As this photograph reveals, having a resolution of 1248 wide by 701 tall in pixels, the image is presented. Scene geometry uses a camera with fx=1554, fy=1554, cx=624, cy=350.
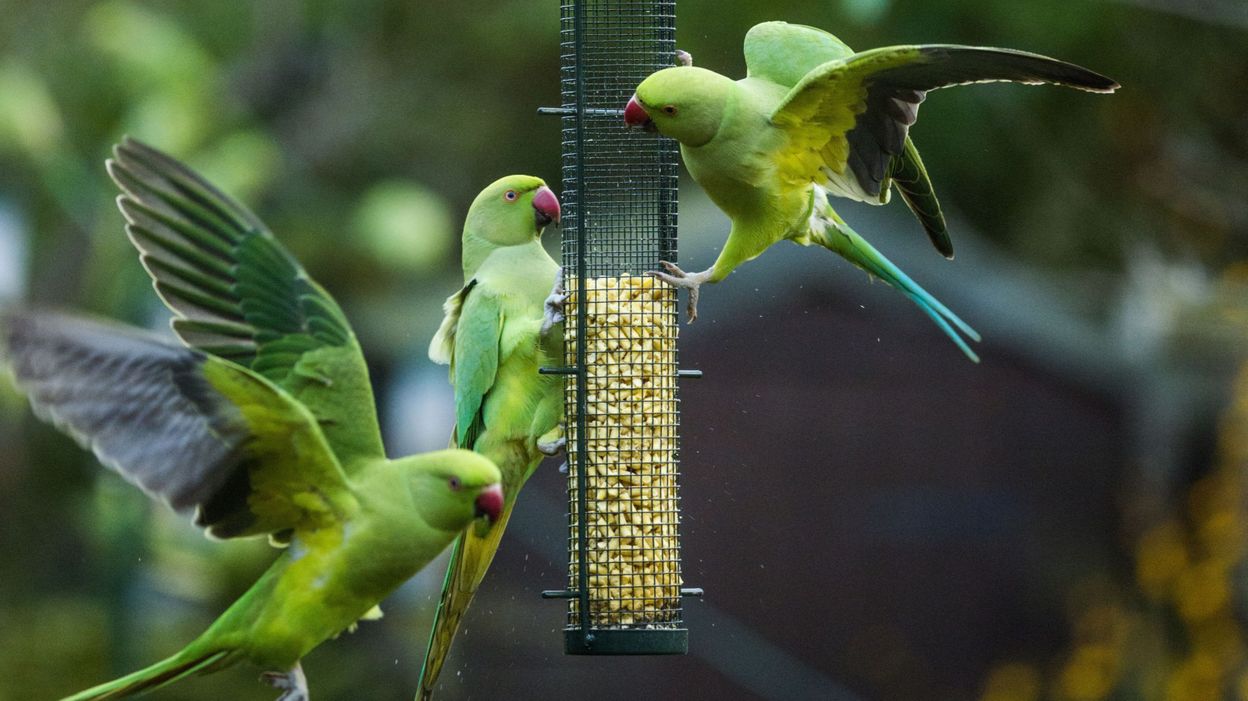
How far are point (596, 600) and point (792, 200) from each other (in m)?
1.32

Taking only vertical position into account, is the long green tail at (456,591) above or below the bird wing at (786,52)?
below

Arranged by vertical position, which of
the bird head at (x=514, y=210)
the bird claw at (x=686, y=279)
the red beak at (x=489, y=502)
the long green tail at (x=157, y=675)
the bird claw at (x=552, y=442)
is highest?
the bird head at (x=514, y=210)

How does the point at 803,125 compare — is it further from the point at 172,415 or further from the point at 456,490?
the point at 172,415

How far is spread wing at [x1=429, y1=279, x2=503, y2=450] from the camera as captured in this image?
4562 mm

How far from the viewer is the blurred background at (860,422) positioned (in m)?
8.59

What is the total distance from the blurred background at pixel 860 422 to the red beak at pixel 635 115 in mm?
2892

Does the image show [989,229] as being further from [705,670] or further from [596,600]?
[596,600]

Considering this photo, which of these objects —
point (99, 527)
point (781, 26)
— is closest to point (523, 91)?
point (99, 527)

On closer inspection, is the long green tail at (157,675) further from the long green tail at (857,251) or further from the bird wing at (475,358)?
the long green tail at (857,251)

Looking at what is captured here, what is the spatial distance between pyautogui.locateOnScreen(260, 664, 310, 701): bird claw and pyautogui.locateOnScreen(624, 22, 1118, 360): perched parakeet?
155 cm

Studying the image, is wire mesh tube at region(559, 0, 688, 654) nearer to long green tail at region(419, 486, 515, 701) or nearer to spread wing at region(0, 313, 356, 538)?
long green tail at region(419, 486, 515, 701)

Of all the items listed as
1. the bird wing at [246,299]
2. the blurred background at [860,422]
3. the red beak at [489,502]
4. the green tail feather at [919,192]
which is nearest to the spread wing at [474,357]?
the bird wing at [246,299]

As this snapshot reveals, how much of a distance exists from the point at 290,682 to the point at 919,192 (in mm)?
2355

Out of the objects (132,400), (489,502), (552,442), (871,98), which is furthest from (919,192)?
(132,400)
